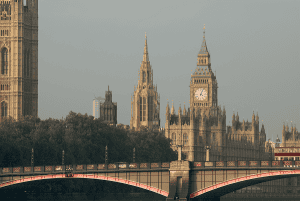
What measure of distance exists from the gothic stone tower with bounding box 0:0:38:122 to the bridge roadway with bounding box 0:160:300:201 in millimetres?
91454

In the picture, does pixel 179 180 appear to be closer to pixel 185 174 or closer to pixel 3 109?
pixel 185 174

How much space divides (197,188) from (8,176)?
80.1 ft

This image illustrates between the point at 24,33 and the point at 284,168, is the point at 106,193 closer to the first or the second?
the point at 284,168

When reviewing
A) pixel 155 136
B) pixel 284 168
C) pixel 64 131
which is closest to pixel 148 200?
pixel 64 131

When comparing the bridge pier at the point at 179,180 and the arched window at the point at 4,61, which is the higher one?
the arched window at the point at 4,61

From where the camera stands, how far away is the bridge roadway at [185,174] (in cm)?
8400

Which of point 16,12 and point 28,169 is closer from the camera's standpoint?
point 28,169

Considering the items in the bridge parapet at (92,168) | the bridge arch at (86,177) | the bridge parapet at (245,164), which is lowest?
the bridge arch at (86,177)

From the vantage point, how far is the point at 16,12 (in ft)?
619

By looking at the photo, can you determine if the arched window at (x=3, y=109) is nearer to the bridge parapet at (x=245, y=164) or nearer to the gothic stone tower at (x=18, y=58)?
the gothic stone tower at (x=18, y=58)

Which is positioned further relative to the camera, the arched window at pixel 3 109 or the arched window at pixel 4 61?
the arched window at pixel 4 61

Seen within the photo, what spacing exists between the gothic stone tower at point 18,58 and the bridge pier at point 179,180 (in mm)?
100336

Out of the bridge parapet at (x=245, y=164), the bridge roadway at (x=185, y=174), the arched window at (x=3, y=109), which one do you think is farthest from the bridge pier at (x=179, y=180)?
the arched window at (x=3, y=109)

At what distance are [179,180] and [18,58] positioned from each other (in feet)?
349
